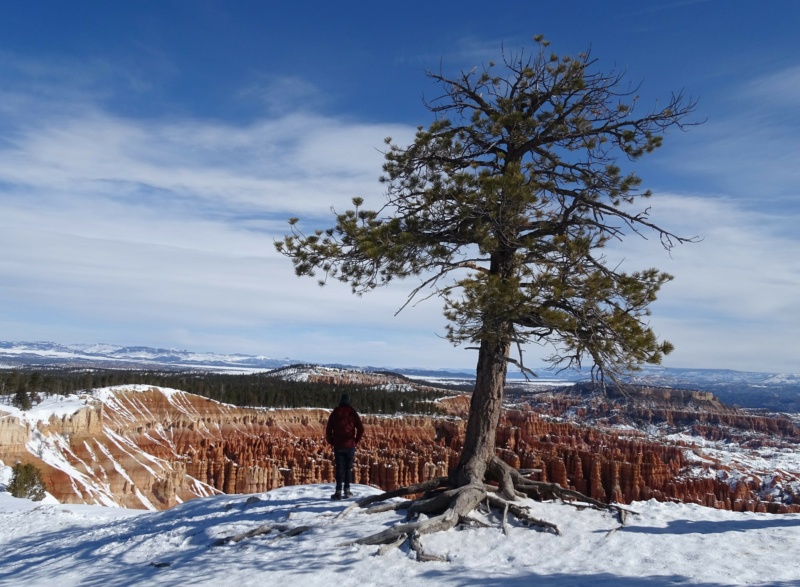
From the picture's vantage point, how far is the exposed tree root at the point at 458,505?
8.23m

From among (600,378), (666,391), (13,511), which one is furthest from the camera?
(666,391)

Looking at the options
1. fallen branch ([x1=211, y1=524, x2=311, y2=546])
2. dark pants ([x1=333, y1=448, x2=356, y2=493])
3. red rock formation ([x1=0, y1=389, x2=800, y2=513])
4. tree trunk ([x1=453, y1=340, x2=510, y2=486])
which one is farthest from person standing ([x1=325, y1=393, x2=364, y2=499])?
red rock formation ([x1=0, y1=389, x2=800, y2=513])

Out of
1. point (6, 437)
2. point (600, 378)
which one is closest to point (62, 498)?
point (6, 437)

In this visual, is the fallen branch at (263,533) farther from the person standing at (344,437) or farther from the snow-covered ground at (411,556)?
the person standing at (344,437)

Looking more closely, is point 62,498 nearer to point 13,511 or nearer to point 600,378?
point 13,511

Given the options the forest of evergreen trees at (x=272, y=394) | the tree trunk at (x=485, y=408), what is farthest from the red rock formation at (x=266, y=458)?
the tree trunk at (x=485, y=408)

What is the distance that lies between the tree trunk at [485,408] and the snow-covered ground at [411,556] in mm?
1184

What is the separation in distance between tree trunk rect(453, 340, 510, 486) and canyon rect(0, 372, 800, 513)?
525 inches

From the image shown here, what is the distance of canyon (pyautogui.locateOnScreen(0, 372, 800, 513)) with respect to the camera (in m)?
37.0

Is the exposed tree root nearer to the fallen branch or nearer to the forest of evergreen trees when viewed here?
the fallen branch

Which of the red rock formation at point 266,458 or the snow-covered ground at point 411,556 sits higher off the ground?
the snow-covered ground at point 411,556

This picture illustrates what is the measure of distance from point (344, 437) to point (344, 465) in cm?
66

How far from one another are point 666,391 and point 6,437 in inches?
5975

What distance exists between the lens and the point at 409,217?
401 inches
